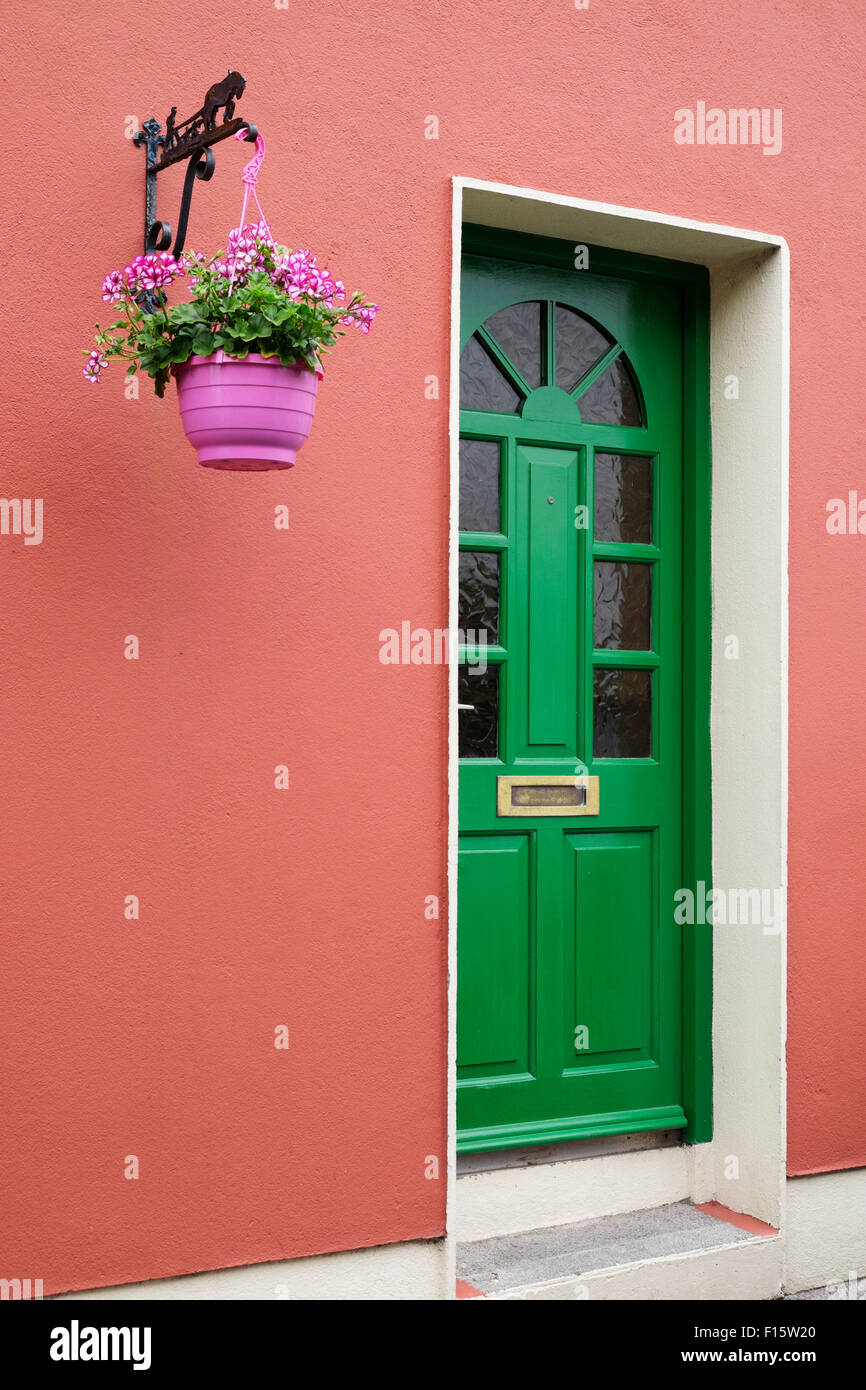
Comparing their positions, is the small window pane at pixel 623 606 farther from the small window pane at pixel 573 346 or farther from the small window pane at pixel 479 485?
the small window pane at pixel 573 346

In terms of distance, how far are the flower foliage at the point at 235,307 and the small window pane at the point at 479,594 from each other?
1204 mm

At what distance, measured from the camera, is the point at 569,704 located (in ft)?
13.6

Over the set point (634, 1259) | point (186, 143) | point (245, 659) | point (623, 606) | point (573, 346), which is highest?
point (186, 143)

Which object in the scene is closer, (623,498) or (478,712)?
(478,712)

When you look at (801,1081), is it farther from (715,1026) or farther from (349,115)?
(349,115)

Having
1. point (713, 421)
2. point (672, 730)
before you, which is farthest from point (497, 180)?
point (672, 730)

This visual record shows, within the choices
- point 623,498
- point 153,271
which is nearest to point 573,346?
point 623,498

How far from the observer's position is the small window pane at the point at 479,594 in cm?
398

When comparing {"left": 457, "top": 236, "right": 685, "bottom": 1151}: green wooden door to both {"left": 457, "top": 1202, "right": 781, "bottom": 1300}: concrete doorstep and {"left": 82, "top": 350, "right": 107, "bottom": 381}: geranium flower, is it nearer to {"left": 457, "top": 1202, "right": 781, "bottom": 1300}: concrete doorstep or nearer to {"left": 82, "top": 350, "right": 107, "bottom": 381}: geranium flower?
{"left": 457, "top": 1202, "right": 781, "bottom": 1300}: concrete doorstep

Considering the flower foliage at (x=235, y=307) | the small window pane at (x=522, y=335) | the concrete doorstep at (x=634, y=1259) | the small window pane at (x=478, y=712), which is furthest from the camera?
the small window pane at (x=522, y=335)

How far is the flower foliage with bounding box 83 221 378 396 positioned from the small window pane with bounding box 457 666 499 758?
133 cm

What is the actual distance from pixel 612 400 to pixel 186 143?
1.68 metres

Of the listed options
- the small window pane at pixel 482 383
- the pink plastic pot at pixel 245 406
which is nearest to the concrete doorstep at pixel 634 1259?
the pink plastic pot at pixel 245 406

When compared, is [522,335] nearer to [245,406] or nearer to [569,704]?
[569,704]
